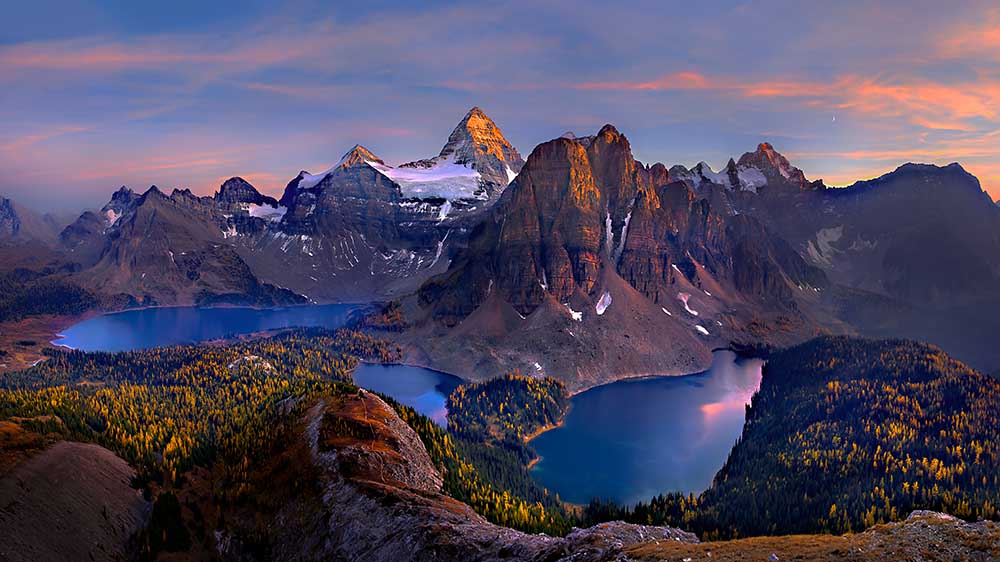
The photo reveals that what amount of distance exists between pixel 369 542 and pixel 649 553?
114 ft

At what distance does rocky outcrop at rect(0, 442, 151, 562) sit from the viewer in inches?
2736

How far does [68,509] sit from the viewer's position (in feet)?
251

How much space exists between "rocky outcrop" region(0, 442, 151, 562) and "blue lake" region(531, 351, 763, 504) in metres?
87.3

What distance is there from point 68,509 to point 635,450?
426 ft

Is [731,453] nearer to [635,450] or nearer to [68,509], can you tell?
[635,450]

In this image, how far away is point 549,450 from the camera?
524 ft

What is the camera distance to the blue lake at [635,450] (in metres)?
136

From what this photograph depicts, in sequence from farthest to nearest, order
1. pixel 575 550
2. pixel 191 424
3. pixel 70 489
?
1. pixel 191 424
2. pixel 70 489
3. pixel 575 550

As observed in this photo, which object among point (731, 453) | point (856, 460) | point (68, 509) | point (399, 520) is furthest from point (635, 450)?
point (68, 509)

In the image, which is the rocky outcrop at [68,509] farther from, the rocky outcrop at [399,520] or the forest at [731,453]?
the rocky outcrop at [399,520]

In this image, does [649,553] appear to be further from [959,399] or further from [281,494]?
[959,399]

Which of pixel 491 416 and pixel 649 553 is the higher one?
pixel 649 553

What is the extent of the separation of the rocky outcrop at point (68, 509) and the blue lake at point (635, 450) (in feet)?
287

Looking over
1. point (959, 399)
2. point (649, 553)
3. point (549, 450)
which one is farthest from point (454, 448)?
point (959, 399)
